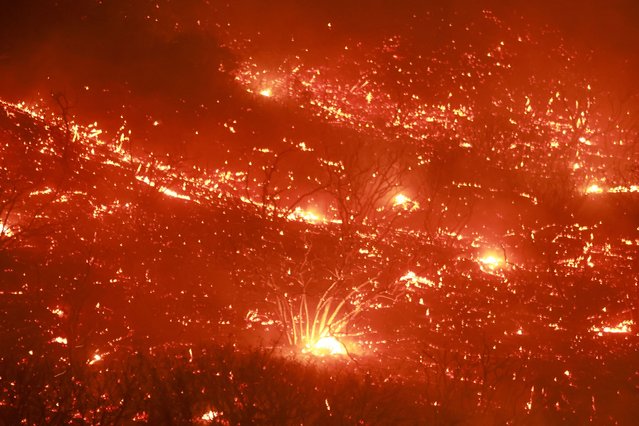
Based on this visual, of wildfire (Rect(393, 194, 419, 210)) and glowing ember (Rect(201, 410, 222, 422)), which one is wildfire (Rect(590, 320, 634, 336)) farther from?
glowing ember (Rect(201, 410, 222, 422))

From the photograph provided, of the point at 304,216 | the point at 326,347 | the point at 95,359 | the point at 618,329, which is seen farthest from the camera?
the point at 304,216

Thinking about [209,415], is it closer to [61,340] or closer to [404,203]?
[61,340]

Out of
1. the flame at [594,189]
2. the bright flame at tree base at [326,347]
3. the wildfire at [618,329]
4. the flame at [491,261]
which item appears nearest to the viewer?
the bright flame at tree base at [326,347]

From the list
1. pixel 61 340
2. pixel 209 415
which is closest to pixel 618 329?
pixel 209 415

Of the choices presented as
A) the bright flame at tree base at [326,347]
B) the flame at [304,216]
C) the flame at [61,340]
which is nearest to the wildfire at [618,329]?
the bright flame at tree base at [326,347]

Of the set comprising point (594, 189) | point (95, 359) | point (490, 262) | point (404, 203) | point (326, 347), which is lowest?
point (95, 359)

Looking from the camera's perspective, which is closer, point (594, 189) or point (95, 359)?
point (95, 359)

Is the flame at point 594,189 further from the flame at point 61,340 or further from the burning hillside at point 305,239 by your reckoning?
the flame at point 61,340

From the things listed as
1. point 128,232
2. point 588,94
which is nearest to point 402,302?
point 128,232

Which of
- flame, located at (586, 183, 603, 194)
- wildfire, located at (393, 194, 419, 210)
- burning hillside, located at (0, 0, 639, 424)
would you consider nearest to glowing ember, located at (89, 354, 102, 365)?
burning hillside, located at (0, 0, 639, 424)
